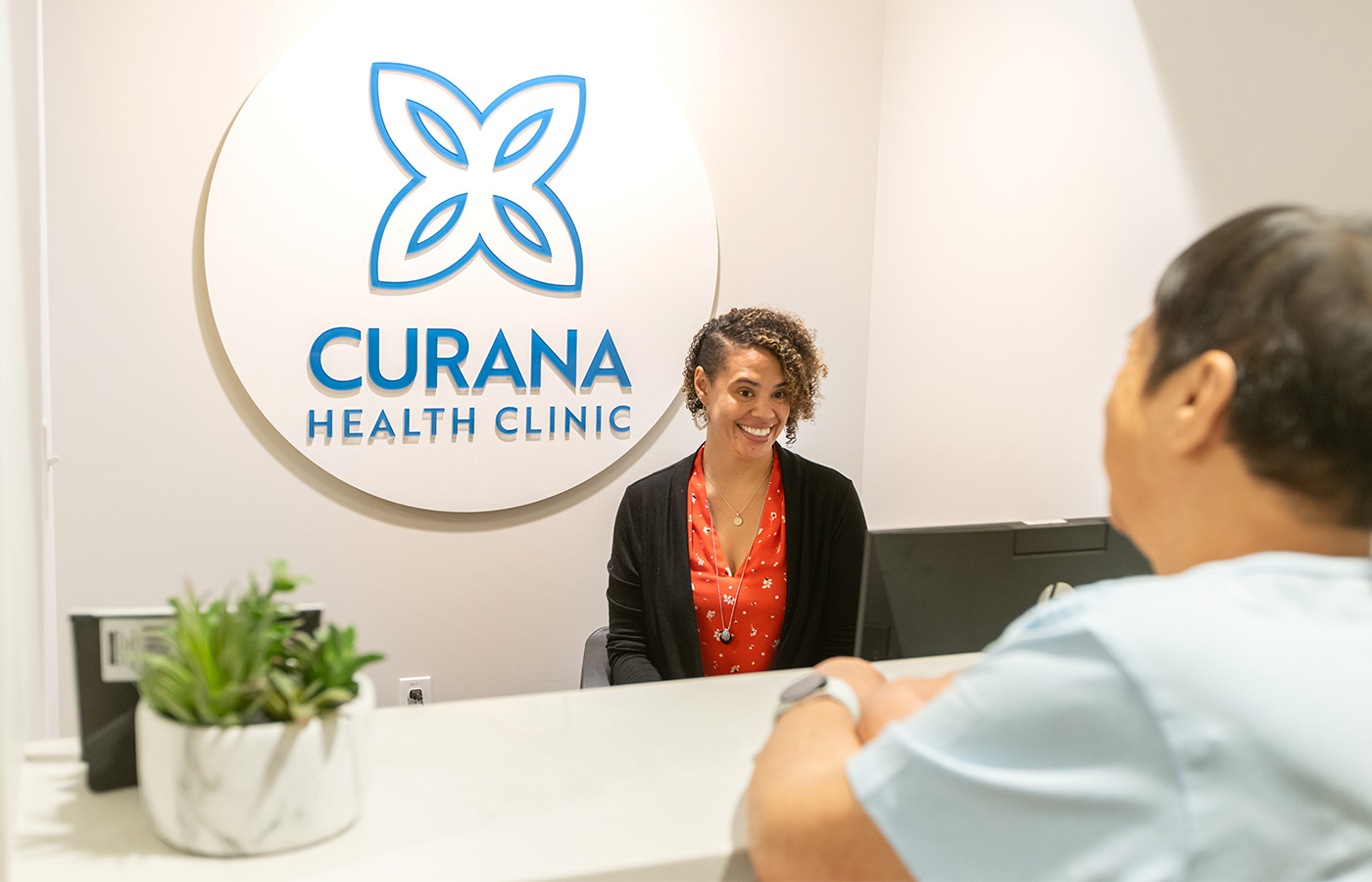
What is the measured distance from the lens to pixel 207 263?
98.8 inches

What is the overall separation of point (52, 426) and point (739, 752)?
218cm

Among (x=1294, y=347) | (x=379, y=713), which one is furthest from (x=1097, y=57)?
(x=379, y=713)

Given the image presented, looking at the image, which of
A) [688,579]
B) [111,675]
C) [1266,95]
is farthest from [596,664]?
[1266,95]

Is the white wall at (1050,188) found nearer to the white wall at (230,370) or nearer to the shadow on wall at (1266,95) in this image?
the shadow on wall at (1266,95)

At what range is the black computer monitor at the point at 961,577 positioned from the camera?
1.24 meters

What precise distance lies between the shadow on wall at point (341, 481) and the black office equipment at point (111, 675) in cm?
182

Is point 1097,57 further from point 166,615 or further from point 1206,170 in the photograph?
point 166,615

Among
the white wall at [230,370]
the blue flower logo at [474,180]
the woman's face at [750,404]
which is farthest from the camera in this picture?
the blue flower logo at [474,180]

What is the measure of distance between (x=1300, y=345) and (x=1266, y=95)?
5.27 feet

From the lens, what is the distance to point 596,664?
7.91 feet

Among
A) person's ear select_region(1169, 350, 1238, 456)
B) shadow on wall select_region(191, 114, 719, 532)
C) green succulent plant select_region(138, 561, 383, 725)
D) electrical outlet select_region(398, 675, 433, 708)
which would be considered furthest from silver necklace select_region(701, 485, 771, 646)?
person's ear select_region(1169, 350, 1238, 456)

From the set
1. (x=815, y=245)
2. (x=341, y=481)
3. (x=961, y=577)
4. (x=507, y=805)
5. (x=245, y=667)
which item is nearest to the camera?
(x=245, y=667)

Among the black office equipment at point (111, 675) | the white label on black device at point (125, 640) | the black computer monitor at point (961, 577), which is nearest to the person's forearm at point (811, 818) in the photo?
the black computer monitor at point (961, 577)

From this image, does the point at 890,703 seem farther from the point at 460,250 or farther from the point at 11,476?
the point at 460,250
